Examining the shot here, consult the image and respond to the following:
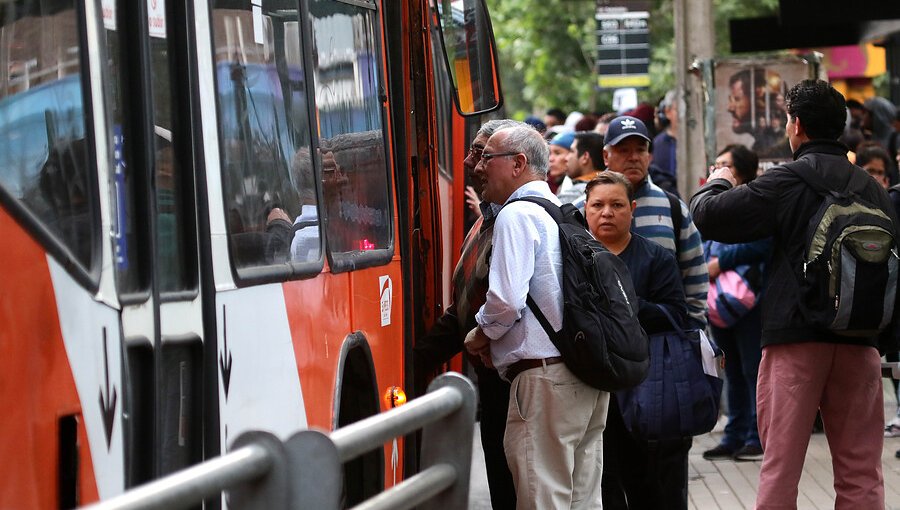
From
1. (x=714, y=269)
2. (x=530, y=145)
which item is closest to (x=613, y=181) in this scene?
(x=530, y=145)

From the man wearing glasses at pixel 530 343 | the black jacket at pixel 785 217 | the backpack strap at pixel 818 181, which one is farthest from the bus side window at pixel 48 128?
the backpack strap at pixel 818 181

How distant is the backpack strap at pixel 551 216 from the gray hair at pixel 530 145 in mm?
187

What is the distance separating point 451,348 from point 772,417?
1.32 meters

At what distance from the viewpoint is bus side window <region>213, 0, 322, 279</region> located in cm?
381

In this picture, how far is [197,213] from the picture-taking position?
354cm

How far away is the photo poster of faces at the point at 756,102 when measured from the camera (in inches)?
454

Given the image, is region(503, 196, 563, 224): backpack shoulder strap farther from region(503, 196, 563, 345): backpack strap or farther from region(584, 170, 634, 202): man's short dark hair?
region(584, 170, 634, 202): man's short dark hair

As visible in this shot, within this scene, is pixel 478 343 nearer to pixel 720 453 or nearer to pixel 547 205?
pixel 547 205

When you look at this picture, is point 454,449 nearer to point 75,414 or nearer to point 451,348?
point 75,414

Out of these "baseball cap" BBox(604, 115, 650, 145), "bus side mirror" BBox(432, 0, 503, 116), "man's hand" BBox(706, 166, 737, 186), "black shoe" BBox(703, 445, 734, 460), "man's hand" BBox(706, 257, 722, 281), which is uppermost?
"bus side mirror" BBox(432, 0, 503, 116)

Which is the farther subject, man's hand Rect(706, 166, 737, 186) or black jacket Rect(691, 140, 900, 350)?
man's hand Rect(706, 166, 737, 186)

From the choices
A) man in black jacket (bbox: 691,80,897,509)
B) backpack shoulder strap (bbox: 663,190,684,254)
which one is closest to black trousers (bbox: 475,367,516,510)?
man in black jacket (bbox: 691,80,897,509)

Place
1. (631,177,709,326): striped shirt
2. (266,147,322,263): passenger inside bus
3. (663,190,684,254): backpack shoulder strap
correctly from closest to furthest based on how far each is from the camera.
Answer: (266,147,322,263): passenger inside bus → (631,177,709,326): striped shirt → (663,190,684,254): backpack shoulder strap

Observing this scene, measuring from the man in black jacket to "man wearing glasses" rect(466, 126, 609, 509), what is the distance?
0.94m
